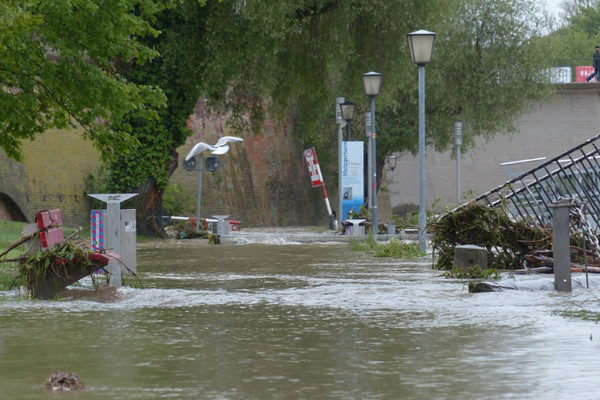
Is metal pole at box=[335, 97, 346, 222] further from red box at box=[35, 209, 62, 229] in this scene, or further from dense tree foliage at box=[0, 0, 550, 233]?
red box at box=[35, 209, 62, 229]

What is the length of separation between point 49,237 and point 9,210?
21.3 m

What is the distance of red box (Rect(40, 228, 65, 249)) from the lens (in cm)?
1211

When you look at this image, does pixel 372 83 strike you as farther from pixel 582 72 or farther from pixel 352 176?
pixel 582 72

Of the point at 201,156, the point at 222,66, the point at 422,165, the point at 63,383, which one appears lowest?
the point at 63,383

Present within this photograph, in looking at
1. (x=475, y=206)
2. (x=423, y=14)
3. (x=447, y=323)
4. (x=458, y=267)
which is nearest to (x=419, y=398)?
(x=447, y=323)

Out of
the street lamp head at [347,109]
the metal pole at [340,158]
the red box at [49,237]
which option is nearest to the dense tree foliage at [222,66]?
the street lamp head at [347,109]

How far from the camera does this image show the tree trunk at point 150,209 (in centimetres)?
3159

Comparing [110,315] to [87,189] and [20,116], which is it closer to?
[20,116]

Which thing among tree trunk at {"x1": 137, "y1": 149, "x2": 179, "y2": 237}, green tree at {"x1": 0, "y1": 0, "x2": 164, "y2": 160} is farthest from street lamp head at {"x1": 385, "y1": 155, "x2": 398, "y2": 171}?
green tree at {"x1": 0, "y1": 0, "x2": 164, "y2": 160}

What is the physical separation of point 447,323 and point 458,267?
568 centimetres

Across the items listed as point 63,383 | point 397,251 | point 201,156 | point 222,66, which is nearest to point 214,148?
point 201,156

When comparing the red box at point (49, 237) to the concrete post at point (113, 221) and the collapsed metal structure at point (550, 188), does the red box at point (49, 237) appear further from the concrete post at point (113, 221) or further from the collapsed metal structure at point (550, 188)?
the collapsed metal structure at point (550, 188)

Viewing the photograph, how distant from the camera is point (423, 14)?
1166 inches

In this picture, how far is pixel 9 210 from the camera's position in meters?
32.8
